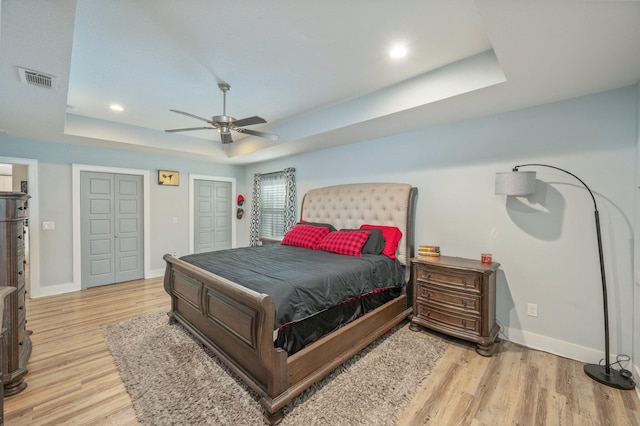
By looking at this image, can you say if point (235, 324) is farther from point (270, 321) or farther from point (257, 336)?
point (270, 321)

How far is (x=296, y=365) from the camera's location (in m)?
1.90

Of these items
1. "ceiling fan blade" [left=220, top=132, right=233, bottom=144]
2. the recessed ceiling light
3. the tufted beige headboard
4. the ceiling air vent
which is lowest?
the tufted beige headboard

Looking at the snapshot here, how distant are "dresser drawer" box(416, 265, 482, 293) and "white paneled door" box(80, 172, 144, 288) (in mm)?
5110

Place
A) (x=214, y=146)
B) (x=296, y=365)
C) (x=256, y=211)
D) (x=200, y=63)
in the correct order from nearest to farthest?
(x=296, y=365), (x=200, y=63), (x=214, y=146), (x=256, y=211)

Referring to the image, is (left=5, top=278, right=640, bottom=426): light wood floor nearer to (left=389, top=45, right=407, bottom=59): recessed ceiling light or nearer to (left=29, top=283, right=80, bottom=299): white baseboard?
(left=29, top=283, right=80, bottom=299): white baseboard

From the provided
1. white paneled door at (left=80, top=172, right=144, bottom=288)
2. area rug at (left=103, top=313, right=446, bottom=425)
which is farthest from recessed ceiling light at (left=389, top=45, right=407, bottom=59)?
white paneled door at (left=80, top=172, right=144, bottom=288)

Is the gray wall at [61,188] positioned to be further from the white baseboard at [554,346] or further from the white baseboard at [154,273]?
the white baseboard at [554,346]

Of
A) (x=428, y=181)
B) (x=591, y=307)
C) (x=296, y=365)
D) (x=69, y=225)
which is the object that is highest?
(x=428, y=181)

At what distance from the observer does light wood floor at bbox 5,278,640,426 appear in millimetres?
1809

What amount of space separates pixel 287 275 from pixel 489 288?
6.37 feet

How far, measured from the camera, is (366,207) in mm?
3873

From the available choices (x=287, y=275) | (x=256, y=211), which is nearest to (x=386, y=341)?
(x=287, y=275)

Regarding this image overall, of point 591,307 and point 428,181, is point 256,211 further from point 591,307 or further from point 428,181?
point 591,307

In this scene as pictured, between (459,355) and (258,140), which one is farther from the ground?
(258,140)
